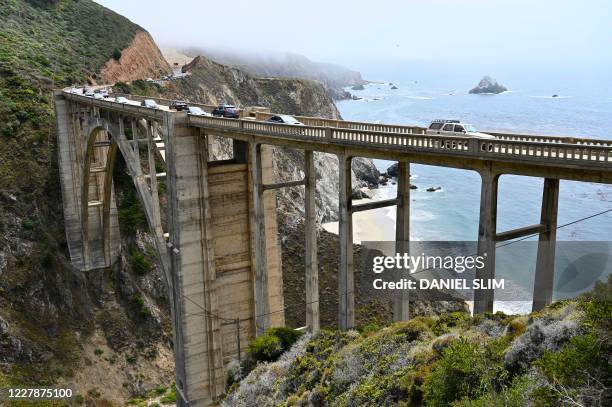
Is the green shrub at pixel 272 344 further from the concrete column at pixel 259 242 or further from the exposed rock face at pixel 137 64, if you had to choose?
the exposed rock face at pixel 137 64

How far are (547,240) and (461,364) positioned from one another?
5.03m

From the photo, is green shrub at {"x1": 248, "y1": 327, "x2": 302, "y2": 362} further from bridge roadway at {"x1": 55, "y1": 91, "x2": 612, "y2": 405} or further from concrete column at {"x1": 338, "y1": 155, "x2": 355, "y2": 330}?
concrete column at {"x1": 338, "y1": 155, "x2": 355, "y2": 330}

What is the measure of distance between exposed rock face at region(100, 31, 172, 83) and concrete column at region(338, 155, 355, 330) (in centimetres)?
5298

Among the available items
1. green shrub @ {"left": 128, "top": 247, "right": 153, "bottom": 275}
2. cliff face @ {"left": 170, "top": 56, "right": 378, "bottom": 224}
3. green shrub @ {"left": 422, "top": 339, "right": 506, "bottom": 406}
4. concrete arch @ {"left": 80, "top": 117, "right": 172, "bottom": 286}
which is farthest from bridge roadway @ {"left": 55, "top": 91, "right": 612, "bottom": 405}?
cliff face @ {"left": 170, "top": 56, "right": 378, "bottom": 224}

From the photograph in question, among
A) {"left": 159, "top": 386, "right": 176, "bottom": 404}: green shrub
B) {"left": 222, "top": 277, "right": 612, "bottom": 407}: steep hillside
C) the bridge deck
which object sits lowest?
{"left": 159, "top": 386, "right": 176, "bottom": 404}: green shrub

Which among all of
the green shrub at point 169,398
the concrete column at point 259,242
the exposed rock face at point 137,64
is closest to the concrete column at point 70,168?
the green shrub at point 169,398

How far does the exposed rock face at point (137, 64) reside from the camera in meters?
68.0

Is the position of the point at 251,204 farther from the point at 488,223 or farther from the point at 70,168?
the point at 70,168

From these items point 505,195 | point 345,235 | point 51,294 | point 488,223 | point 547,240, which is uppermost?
point 488,223

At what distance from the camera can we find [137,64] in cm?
7588

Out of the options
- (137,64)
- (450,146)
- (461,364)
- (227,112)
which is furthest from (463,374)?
(137,64)

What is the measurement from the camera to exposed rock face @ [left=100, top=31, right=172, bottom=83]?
6801 cm

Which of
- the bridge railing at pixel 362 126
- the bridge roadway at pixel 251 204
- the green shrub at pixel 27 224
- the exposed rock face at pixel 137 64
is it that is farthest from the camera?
the exposed rock face at pixel 137 64

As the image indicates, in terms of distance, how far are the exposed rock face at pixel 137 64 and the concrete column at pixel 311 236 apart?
49845mm
